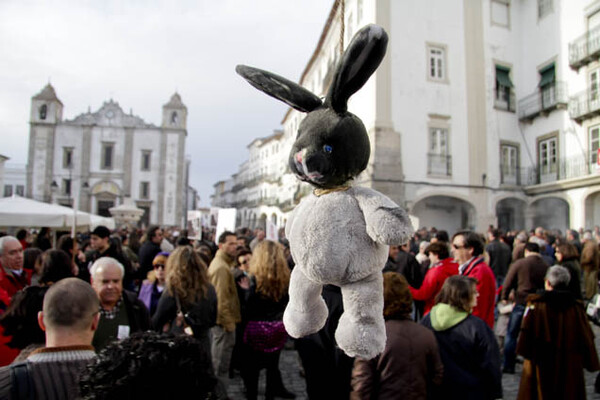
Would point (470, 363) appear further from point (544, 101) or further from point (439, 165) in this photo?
point (544, 101)

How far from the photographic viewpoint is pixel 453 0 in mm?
14633

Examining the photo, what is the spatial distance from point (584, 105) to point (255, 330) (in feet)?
53.5

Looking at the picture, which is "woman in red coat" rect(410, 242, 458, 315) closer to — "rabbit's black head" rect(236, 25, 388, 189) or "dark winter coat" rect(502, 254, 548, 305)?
"dark winter coat" rect(502, 254, 548, 305)

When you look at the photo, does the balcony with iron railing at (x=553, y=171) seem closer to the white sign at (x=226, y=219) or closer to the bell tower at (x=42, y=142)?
the white sign at (x=226, y=219)

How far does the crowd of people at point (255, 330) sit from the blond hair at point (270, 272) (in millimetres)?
12

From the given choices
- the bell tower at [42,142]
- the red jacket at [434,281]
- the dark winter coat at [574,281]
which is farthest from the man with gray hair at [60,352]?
the bell tower at [42,142]

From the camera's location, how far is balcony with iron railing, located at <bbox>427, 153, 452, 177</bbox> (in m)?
14.9

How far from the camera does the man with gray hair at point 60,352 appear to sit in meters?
1.88

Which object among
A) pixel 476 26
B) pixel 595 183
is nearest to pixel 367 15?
pixel 476 26

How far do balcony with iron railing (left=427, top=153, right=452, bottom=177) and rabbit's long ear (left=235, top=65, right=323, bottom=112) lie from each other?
572 inches

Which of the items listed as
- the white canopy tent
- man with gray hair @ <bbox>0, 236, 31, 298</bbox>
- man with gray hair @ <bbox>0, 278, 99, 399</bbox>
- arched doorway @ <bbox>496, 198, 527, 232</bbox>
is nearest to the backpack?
man with gray hair @ <bbox>0, 278, 99, 399</bbox>

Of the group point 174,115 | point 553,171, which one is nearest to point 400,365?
point 553,171

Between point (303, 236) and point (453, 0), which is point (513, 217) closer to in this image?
point (453, 0)

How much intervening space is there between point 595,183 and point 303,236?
17.1 metres
